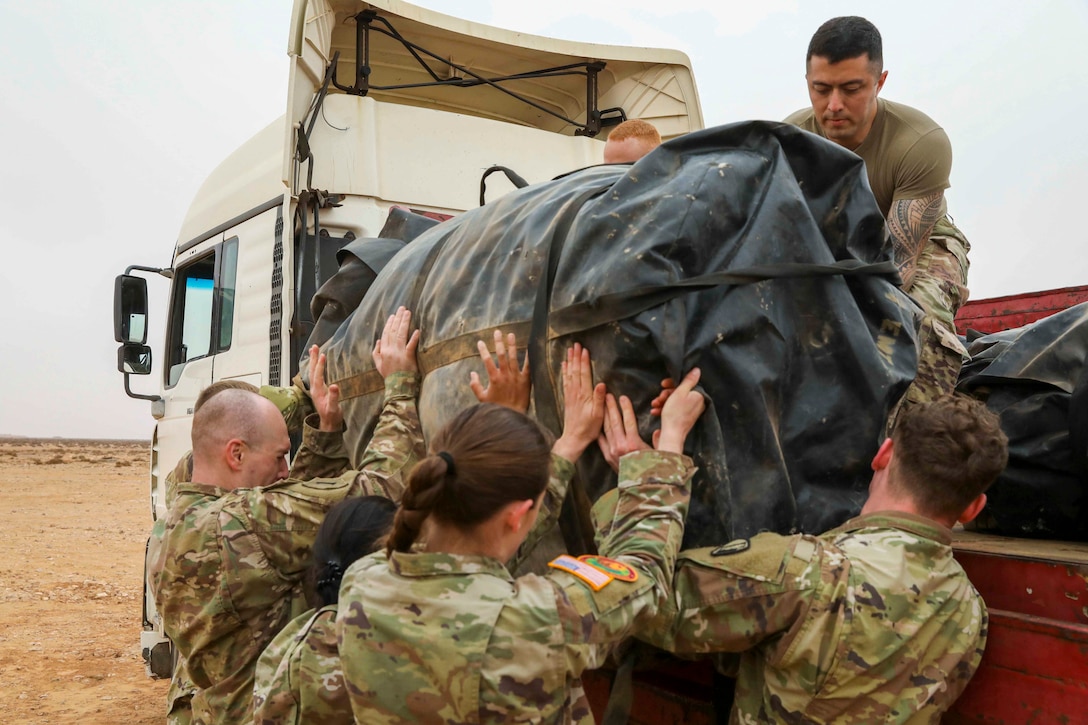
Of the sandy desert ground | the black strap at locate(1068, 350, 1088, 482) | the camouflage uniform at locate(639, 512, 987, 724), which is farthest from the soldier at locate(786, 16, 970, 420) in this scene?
the sandy desert ground

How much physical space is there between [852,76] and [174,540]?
2.09 metres

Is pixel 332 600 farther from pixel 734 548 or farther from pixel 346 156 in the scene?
pixel 346 156

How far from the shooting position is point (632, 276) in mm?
1712

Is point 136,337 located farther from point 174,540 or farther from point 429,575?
point 429,575

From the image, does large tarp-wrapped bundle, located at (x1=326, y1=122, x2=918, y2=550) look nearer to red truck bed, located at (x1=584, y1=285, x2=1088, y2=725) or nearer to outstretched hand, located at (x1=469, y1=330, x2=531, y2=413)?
→ outstretched hand, located at (x1=469, y1=330, x2=531, y2=413)

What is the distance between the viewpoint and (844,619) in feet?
5.52

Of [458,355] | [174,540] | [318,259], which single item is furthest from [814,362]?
[318,259]

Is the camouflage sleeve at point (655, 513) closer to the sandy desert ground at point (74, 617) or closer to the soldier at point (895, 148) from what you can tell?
the soldier at point (895, 148)

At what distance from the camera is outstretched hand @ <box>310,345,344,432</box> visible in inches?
105

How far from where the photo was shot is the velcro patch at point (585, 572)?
163cm

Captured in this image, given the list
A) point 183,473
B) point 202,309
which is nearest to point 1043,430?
point 183,473

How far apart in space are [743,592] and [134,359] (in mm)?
4568

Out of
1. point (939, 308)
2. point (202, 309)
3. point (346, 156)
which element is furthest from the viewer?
point (202, 309)

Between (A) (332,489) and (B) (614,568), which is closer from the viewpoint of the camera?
(B) (614,568)
